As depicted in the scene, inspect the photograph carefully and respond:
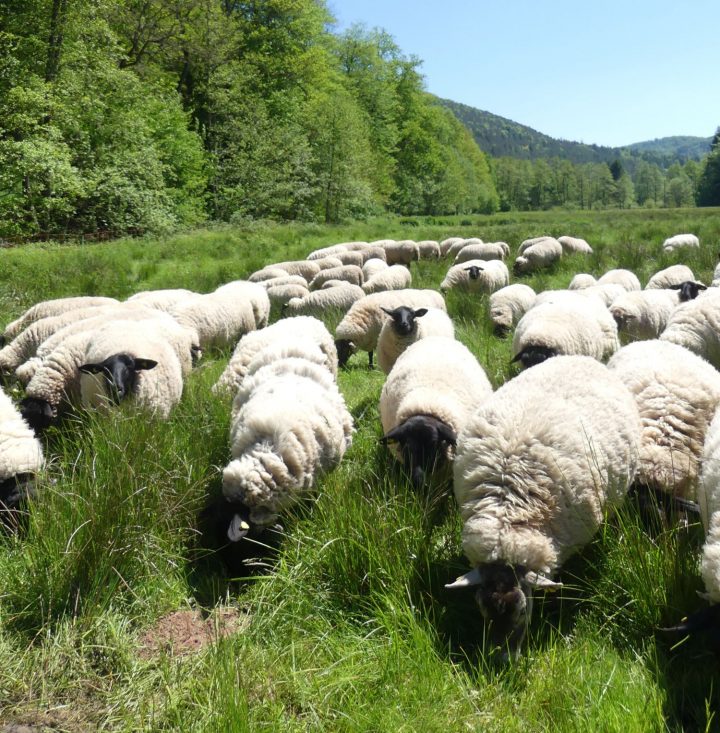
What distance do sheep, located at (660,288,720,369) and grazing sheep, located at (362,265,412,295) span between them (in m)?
6.42

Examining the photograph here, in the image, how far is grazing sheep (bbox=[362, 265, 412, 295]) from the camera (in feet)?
36.8

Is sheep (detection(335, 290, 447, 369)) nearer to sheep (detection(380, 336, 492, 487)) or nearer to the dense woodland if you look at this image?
sheep (detection(380, 336, 492, 487))

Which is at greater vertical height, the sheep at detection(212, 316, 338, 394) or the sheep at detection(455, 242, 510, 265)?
the sheep at detection(455, 242, 510, 265)

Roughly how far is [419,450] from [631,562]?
126 cm

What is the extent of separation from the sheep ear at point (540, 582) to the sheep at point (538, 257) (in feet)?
41.6

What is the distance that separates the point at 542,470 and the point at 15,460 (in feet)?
9.57

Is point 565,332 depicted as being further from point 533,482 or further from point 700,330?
point 533,482

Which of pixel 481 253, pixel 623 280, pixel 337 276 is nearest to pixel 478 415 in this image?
pixel 623 280

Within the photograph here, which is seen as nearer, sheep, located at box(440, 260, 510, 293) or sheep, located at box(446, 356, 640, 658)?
sheep, located at box(446, 356, 640, 658)

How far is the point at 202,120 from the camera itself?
33.2 m

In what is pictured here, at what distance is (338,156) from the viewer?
32.0 meters

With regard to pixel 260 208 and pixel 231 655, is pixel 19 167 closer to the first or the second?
pixel 260 208

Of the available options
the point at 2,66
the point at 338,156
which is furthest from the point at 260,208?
the point at 2,66

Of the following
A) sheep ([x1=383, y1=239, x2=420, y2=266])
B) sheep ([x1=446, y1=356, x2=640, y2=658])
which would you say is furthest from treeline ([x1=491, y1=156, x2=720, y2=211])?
sheep ([x1=446, y1=356, x2=640, y2=658])
